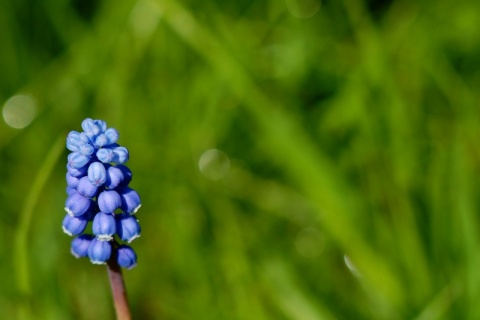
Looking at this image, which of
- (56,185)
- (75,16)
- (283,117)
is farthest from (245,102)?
(75,16)

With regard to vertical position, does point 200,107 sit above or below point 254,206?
above

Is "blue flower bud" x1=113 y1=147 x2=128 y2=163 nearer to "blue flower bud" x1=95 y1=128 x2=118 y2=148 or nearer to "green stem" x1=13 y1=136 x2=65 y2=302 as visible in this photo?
"blue flower bud" x1=95 y1=128 x2=118 y2=148

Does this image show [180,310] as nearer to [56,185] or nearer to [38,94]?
[56,185]

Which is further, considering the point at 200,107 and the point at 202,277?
the point at 200,107

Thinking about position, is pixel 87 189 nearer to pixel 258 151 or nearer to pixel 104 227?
pixel 104 227

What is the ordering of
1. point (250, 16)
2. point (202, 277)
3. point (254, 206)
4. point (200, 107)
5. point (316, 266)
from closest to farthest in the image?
point (202, 277) < point (316, 266) < point (254, 206) < point (200, 107) < point (250, 16)

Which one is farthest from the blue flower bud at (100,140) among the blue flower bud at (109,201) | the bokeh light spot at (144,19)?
the bokeh light spot at (144,19)
